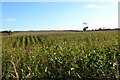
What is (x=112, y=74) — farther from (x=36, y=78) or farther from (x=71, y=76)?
(x=36, y=78)

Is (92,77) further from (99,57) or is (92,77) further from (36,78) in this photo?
(36,78)

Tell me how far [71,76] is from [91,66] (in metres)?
0.53

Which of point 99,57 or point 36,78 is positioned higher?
point 99,57

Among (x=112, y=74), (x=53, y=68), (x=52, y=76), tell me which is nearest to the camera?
(x=112, y=74)

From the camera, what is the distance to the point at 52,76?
6.02m

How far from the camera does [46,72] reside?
20.2 feet

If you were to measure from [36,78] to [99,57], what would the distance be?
1.64 m

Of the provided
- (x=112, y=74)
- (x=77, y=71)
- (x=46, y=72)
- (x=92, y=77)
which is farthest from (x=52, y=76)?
(x=112, y=74)

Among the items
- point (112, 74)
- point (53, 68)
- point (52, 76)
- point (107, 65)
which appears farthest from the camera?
point (53, 68)

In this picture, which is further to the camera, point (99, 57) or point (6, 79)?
point (99, 57)

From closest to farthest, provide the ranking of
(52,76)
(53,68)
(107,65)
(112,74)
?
(112,74)
(107,65)
(52,76)
(53,68)

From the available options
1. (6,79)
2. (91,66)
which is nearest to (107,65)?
(91,66)

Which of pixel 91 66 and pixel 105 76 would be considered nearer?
pixel 105 76

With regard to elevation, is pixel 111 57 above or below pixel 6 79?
above
